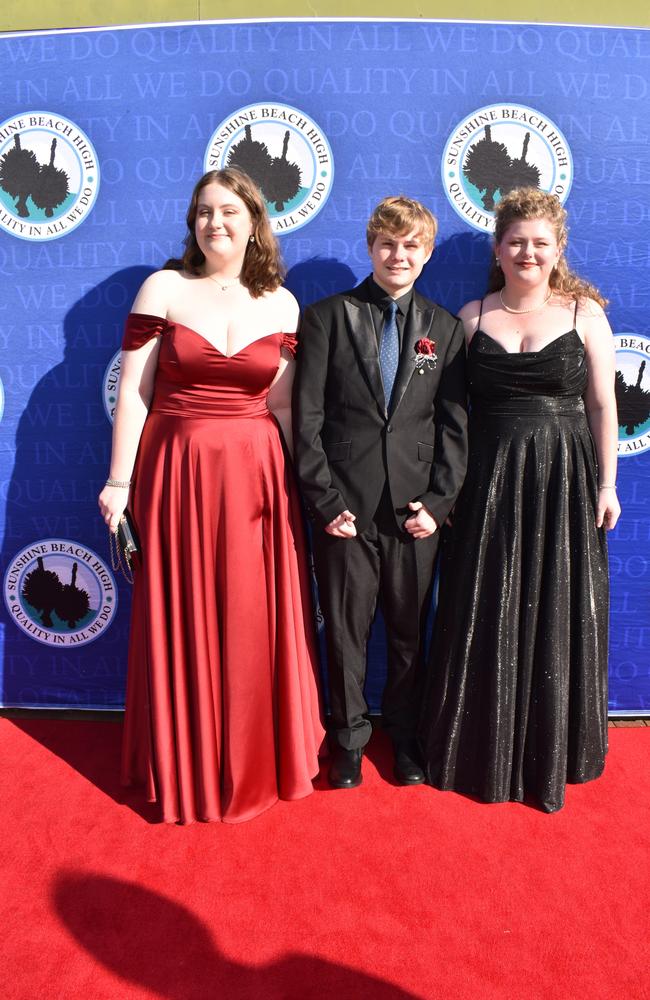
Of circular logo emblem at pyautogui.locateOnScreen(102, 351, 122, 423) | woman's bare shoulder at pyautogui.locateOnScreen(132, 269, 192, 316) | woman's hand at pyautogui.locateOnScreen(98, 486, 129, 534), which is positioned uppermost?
woman's bare shoulder at pyautogui.locateOnScreen(132, 269, 192, 316)

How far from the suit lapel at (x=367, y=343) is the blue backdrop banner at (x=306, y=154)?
53 cm

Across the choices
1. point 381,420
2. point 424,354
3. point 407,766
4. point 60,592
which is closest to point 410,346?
point 424,354

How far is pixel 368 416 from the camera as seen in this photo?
6.77 feet

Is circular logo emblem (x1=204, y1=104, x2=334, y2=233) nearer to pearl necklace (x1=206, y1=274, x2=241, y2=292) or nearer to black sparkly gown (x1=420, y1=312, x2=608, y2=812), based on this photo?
pearl necklace (x1=206, y1=274, x2=241, y2=292)

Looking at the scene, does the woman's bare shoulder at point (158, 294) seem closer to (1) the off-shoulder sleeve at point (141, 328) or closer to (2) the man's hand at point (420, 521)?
(1) the off-shoulder sleeve at point (141, 328)

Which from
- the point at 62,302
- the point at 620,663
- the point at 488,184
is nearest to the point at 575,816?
the point at 620,663

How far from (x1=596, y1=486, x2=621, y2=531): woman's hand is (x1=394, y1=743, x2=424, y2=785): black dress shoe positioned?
105 centimetres

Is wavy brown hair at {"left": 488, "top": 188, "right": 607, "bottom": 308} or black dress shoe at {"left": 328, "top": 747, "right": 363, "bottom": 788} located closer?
wavy brown hair at {"left": 488, "top": 188, "right": 607, "bottom": 308}

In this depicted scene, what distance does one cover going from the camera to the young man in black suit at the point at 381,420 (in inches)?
80.7

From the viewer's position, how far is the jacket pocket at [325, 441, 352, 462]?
2086 mm

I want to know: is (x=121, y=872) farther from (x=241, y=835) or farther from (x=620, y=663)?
(x=620, y=663)

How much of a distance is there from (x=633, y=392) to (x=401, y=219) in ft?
4.18

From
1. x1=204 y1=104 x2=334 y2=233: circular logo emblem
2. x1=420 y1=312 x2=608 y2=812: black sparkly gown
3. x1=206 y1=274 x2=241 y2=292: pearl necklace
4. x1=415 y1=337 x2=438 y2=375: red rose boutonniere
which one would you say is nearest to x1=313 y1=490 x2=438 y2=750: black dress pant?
x1=420 y1=312 x2=608 y2=812: black sparkly gown

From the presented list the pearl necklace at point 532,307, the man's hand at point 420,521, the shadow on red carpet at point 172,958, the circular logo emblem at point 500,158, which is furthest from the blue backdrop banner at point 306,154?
the shadow on red carpet at point 172,958
